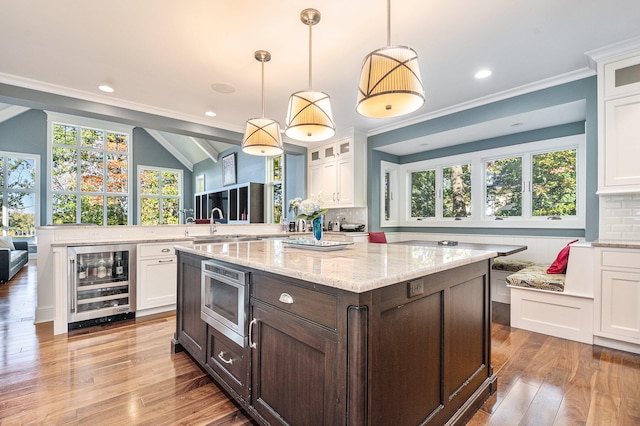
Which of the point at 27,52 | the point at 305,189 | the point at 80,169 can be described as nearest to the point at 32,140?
the point at 80,169

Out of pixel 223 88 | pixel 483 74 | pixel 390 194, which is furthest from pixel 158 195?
pixel 483 74

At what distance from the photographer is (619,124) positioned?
2.74 m

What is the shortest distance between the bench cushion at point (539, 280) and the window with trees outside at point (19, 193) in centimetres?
1058

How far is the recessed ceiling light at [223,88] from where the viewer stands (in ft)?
11.5

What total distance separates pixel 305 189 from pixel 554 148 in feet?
12.7

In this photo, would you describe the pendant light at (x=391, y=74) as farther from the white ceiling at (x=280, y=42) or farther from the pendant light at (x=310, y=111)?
the white ceiling at (x=280, y=42)

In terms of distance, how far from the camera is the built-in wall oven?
1688mm

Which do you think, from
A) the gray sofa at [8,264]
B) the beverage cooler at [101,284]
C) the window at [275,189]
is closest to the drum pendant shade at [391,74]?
the beverage cooler at [101,284]

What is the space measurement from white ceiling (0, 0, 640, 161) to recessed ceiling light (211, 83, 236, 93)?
49 millimetres

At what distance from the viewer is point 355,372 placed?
1.11 meters

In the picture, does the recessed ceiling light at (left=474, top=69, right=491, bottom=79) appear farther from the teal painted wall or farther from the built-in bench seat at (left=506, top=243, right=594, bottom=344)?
the built-in bench seat at (left=506, top=243, right=594, bottom=344)

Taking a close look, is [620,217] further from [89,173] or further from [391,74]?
[89,173]

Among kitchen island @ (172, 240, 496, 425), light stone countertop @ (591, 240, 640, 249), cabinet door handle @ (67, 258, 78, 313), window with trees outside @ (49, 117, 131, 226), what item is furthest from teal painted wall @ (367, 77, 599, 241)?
window with trees outside @ (49, 117, 131, 226)

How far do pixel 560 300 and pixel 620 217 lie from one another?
3.12 feet
